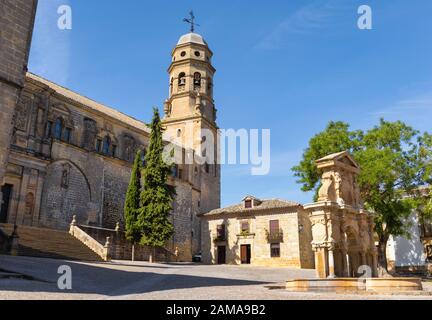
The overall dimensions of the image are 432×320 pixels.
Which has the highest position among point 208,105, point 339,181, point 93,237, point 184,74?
point 184,74

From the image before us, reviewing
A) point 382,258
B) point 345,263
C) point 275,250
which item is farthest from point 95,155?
point 345,263

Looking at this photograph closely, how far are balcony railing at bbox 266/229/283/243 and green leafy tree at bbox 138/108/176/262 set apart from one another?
947 centimetres

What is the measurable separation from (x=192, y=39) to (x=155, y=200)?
931 inches

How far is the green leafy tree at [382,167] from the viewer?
23.3 metres

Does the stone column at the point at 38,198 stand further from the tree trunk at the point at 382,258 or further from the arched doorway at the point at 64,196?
the tree trunk at the point at 382,258

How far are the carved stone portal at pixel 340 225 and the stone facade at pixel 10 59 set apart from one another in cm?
1156

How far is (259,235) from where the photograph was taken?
3475 cm

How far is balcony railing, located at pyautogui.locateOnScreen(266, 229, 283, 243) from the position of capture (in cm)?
3329

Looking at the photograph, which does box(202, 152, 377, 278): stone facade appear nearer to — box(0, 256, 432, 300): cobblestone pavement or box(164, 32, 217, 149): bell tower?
box(0, 256, 432, 300): cobblestone pavement

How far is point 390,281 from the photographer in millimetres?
11008
